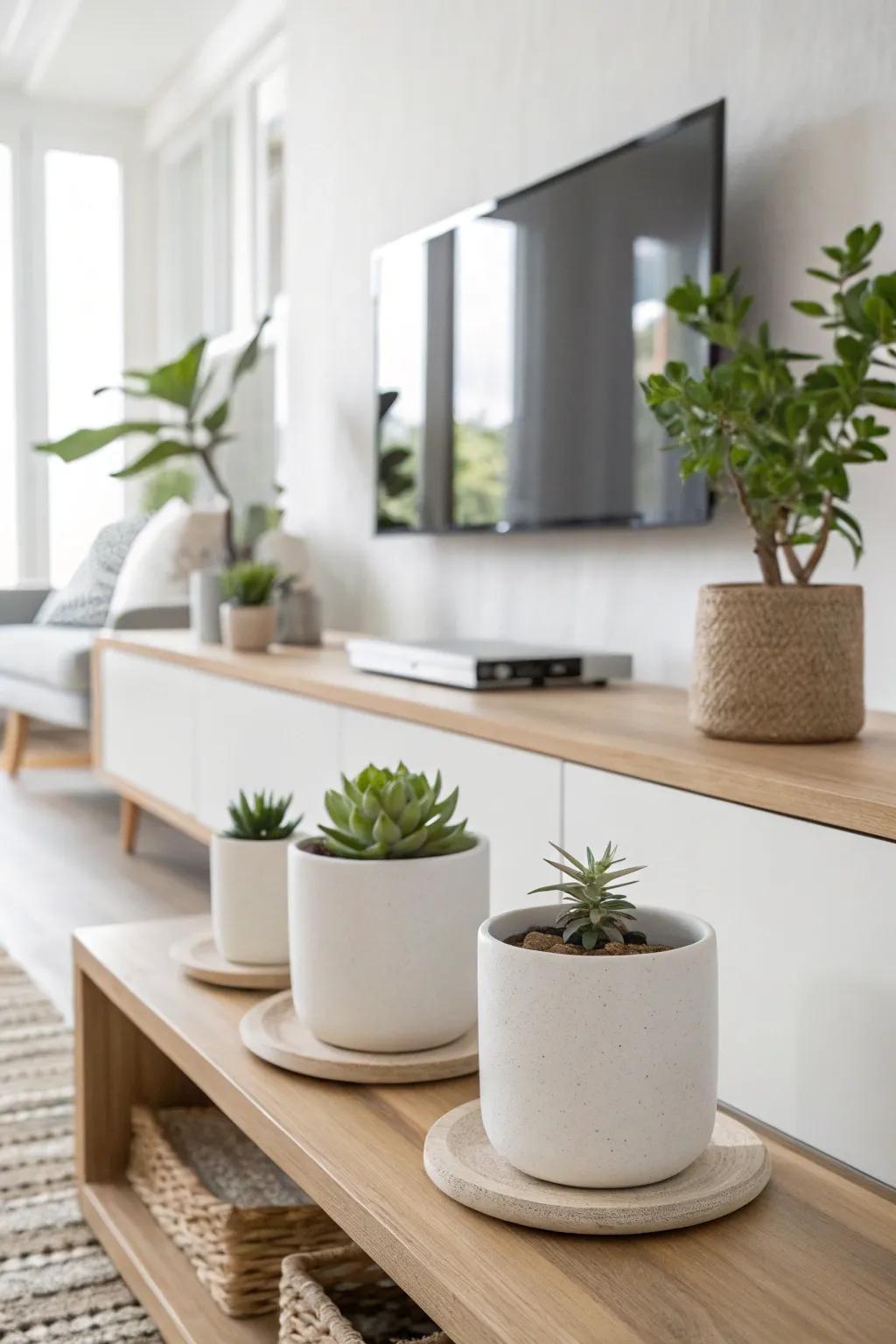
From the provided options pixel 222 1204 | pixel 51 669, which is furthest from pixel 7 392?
pixel 222 1204

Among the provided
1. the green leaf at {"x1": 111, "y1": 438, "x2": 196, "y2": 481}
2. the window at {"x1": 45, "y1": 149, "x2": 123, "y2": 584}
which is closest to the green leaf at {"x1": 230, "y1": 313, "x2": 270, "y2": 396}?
the green leaf at {"x1": 111, "y1": 438, "x2": 196, "y2": 481}

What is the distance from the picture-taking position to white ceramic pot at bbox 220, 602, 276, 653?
2926 mm

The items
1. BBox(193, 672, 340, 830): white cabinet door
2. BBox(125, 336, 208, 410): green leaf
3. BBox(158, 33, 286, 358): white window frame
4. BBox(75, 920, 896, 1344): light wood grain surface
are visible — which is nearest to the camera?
BBox(75, 920, 896, 1344): light wood grain surface

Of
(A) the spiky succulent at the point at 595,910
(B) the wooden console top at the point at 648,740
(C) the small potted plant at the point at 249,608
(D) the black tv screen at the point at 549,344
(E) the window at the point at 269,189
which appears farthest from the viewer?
(E) the window at the point at 269,189

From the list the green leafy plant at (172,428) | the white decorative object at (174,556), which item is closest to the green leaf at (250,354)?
the green leafy plant at (172,428)

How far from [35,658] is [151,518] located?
0.66m

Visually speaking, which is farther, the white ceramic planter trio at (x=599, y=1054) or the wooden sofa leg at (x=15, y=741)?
the wooden sofa leg at (x=15, y=741)

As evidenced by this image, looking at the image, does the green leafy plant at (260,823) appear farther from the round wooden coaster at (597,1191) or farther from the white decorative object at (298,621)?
the white decorative object at (298,621)

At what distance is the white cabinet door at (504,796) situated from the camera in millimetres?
1548

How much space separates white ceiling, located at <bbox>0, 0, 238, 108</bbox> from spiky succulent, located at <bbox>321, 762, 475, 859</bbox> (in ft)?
14.2

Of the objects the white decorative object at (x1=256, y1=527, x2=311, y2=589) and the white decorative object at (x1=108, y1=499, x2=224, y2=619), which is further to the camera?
the white decorative object at (x1=108, y1=499, x2=224, y2=619)

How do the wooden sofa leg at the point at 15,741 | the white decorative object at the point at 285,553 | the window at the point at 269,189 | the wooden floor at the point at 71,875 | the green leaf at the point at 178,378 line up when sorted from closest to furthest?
the wooden floor at the point at 71,875
the white decorative object at the point at 285,553
the green leaf at the point at 178,378
the wooden sofa leg at the point at 15,741
the window at the point at 269,189

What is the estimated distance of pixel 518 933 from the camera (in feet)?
2.91

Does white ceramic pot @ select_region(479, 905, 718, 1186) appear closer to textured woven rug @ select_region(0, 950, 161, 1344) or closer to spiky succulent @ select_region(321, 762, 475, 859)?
spiky succulent @ select_region(321, 762, 475, 859)
